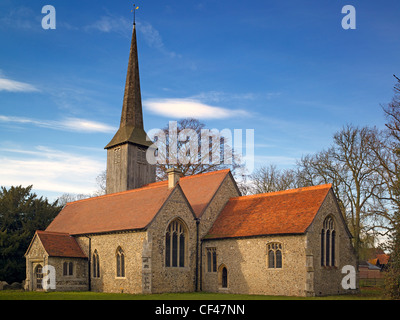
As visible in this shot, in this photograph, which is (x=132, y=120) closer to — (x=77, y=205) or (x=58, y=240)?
(x=77, y=205)

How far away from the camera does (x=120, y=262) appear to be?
30.8m

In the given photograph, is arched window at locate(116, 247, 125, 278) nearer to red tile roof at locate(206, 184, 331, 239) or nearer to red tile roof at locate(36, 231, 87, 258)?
red tile roof at locate(36, 231, 87, 258)

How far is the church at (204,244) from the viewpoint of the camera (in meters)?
27.9

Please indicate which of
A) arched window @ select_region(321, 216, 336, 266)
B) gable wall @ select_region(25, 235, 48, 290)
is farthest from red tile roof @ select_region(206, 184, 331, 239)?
gable wall @ select_region(25, 235, 48, 290)

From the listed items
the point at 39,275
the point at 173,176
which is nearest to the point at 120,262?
the point at 39,275

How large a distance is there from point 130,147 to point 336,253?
21413mm

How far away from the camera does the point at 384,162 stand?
34.0 metres

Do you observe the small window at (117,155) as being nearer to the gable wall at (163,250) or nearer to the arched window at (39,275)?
the arched window at (39,275)

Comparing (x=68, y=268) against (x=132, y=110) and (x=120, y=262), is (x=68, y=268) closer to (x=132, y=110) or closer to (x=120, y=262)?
(x=120, y=262)

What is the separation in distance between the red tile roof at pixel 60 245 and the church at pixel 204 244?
8 centimetres

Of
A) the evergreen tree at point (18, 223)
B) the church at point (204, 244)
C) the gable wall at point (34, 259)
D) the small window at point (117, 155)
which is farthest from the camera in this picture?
the small window at point (117, 155)

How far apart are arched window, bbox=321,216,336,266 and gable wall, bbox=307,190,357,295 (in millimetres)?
233

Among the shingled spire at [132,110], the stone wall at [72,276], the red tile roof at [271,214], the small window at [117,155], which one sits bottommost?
the stone wall at [72,276]

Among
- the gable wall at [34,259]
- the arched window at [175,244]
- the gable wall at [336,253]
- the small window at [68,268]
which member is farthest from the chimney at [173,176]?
the gable wall at [34,259]
